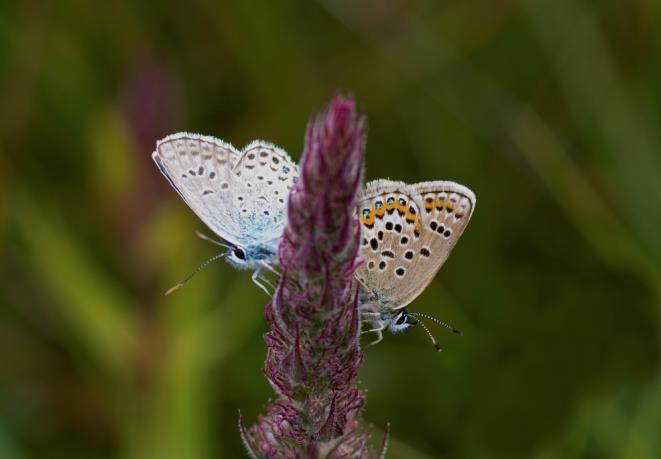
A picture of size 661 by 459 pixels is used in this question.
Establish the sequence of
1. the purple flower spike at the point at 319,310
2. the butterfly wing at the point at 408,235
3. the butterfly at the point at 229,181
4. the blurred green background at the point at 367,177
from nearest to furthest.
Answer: the purple flower spike at the point at 319,310
the butterfly wing at the point at 408,235
the butterfly at the point at 229,181
the blurred green background at the point at 367,177

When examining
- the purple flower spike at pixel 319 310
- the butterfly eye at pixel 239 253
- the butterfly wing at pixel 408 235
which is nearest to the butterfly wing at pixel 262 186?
the butterfly eye at pixel 239 253

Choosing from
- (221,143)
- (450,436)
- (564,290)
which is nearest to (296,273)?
(221,143)

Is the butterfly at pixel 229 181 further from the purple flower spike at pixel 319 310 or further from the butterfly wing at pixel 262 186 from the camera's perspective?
the purple flower spike at pixel 319 310

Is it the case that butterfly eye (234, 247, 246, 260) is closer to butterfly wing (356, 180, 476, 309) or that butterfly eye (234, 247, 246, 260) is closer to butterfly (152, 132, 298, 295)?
butterfly (152, 132, 298, 295)

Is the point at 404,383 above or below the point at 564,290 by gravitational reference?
below

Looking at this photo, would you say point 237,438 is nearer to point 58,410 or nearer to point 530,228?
point 58,410

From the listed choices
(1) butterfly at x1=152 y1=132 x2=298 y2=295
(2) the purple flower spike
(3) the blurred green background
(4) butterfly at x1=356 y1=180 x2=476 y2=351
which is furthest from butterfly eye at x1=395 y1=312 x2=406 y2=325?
(3) the blurred green background

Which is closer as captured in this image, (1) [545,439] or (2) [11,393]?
(1) [545,439]

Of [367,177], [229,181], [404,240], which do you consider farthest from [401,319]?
[367,177]
